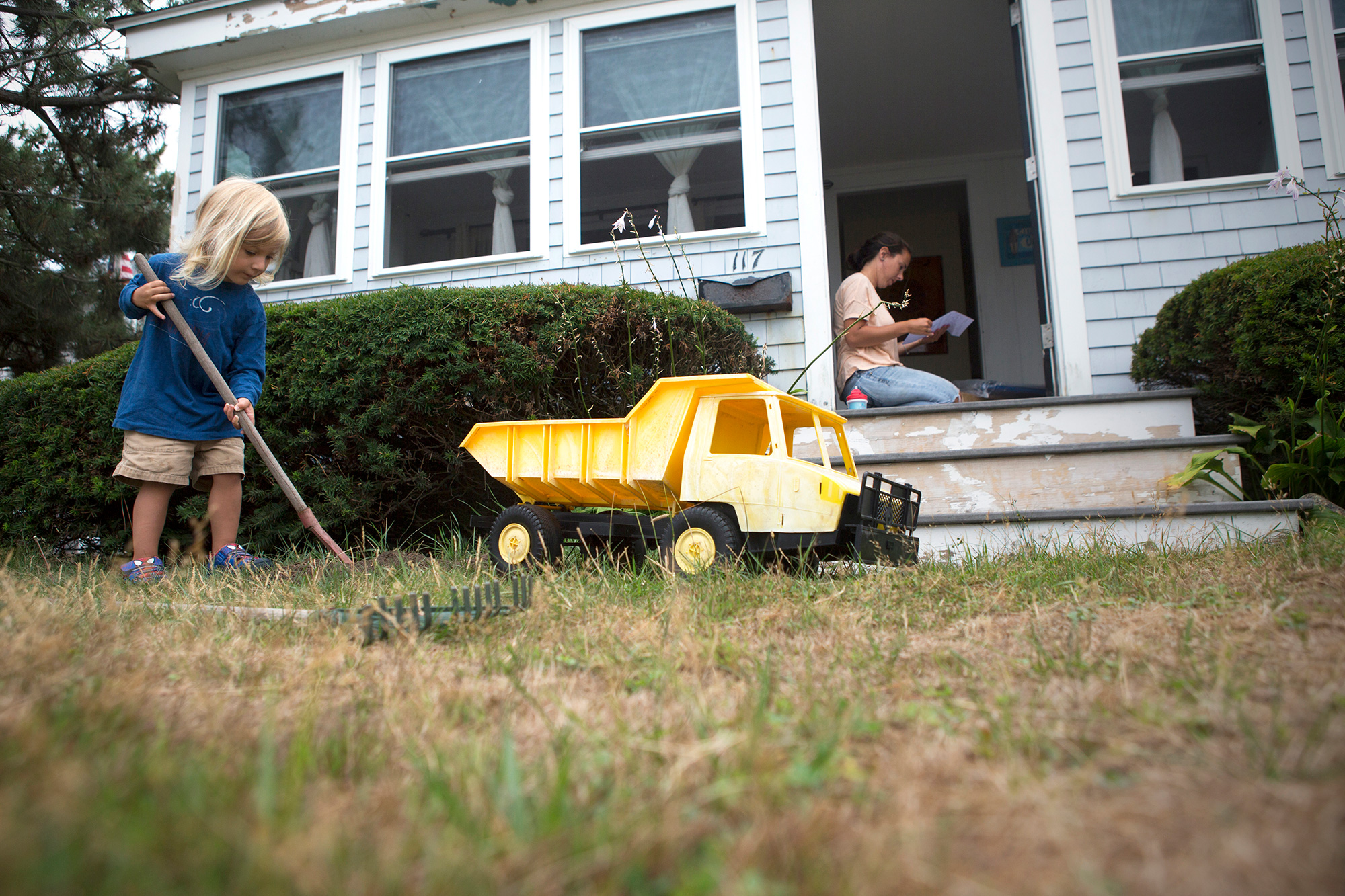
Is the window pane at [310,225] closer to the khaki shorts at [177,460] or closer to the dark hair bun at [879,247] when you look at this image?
the khaki shorts at [177,460]

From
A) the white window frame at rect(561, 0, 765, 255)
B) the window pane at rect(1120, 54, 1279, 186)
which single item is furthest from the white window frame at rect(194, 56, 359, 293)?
the window pane at rect(1120, 54, 1279, 186)

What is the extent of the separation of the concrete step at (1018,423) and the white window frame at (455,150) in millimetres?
2765

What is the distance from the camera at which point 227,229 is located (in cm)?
297

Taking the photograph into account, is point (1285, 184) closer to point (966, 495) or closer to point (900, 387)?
point (900, 387)

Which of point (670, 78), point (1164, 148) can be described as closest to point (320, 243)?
point (670, 78)

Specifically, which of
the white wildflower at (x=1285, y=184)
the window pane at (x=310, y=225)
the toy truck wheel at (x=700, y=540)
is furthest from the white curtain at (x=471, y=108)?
the white wildflower at (x=1285, y=184)

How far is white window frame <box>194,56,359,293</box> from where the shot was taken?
233 inches

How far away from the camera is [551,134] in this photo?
5656mm

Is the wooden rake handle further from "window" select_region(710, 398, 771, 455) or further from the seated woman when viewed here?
the seated woman

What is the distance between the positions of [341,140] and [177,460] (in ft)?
13.4

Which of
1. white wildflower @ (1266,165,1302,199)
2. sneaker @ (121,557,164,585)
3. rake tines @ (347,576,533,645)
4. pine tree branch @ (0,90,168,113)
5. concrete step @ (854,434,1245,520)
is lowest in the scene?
rake tines @ (347,576,533,645)

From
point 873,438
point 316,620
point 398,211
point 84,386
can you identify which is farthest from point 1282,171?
point 84,386

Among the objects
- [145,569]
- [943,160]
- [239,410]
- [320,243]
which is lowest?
[145,569]

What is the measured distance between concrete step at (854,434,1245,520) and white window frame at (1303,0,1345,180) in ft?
8.37
